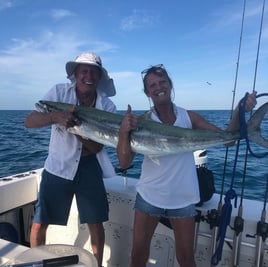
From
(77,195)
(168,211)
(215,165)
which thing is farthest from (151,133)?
(215,165)

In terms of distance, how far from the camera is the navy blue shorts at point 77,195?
270cm

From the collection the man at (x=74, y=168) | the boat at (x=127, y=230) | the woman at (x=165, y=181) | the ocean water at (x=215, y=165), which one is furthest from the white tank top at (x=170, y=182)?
the ocean water at (x=215, y=165)

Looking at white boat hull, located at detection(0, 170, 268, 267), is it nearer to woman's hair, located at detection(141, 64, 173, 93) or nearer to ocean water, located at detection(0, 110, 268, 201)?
woman's hair, located at detection(141, 64, 173, 93)

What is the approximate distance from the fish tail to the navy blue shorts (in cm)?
132

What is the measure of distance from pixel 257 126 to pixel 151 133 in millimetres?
809

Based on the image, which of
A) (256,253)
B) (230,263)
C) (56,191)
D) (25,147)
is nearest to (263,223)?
(256,253)

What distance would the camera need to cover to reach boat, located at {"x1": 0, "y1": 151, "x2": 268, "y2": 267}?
2578 millimetres

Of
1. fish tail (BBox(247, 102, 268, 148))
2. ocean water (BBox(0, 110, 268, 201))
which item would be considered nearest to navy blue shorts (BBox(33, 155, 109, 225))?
fish tail (BBox(247, 102, 268, 148))

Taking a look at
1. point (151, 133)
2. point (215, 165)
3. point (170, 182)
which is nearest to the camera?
point (170, 182)

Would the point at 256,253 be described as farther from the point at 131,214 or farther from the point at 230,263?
the point at 131,214

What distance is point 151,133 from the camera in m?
2.55

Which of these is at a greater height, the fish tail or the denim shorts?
the fish tail

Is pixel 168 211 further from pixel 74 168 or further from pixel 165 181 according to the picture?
pixel 74 168

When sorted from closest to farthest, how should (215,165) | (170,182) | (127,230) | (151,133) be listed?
1. (170,182)
2. (151,133)
3. (127,230)
4. (215,165)
